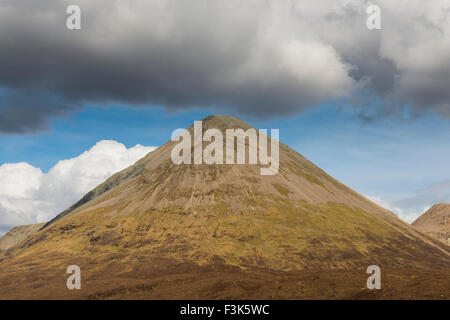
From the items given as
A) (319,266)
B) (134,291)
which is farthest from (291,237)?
(134,291)

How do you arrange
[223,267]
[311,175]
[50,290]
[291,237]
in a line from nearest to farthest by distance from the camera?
[50,290]
[223,267]
[291,237]
[311,175]

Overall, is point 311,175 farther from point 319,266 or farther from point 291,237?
point 319,266

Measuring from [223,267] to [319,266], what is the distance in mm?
21756

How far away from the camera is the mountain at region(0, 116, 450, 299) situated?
193 feet

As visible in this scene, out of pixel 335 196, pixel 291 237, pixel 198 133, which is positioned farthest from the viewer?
pixel 198 133

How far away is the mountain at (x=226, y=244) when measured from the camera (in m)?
58.8

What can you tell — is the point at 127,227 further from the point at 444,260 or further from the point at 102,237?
the point at 444,260

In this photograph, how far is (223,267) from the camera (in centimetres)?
8288

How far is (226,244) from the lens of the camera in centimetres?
9425

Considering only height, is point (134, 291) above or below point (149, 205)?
below

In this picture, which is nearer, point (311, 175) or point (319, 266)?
point (319, 266)
